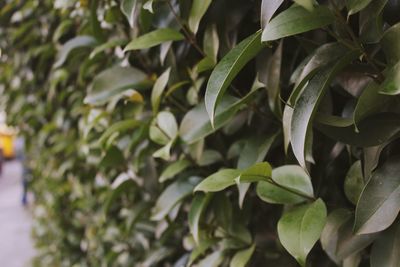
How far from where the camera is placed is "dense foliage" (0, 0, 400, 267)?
57 centimetres

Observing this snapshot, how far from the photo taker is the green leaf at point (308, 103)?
55 cm

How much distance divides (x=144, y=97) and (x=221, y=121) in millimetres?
363

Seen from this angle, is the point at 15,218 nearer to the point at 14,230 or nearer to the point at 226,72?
the point at 14,230

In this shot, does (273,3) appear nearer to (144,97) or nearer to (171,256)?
(144,97)

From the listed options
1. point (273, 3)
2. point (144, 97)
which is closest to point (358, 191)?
point (273, 3)

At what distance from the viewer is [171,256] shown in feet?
4.12

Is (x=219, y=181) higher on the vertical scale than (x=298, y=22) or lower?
lower

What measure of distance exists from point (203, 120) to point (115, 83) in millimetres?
273

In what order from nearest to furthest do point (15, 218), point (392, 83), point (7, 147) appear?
point (392, 83)
point (15, 218)
point (7, 147)

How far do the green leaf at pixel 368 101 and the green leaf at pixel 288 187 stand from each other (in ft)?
0.52

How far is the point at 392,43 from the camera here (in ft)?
1.79

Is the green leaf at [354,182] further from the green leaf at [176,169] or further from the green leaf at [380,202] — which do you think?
the green leaf at [176,169]

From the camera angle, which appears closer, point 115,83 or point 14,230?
point 115,83

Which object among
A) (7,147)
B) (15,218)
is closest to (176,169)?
(15,218)
